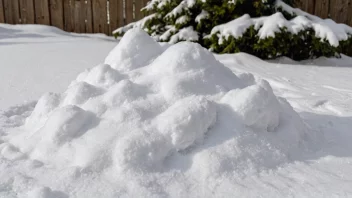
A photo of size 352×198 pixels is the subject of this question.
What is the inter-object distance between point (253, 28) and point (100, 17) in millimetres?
3236

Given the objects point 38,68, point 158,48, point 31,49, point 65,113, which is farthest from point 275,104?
point 31,49

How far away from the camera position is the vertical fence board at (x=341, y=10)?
6500 mm

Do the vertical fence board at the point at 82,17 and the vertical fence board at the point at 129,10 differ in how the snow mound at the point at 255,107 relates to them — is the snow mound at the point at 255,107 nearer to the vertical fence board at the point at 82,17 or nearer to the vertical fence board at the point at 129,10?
the vertical fence board at the point at 129,10

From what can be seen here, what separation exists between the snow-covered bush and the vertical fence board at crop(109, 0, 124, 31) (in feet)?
4.54

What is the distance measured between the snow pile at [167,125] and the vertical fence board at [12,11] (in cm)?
537

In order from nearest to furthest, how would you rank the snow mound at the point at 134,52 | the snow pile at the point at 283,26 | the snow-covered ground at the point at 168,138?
the snow-covered ground at the point at 168,138, the snow mound at the point at 134,52, the snow pile at the point at 283,26

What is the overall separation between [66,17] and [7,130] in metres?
5.01

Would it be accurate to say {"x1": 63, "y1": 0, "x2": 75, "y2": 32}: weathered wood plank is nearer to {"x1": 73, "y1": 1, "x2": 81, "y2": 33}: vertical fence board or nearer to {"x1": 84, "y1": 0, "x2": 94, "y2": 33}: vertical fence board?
{"x1": 73, "y1": 1, "x2": 81, "y2": 33}: vertical fence board

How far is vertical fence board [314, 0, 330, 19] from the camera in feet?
21.4

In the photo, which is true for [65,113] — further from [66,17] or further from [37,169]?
[66,17]

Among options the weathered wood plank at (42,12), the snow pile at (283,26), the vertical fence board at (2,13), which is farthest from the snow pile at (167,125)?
the vertical fence board at (2,13)

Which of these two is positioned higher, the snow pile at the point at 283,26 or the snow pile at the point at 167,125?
the snow pile at the point at 283,26

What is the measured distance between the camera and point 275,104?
2217 millimetres

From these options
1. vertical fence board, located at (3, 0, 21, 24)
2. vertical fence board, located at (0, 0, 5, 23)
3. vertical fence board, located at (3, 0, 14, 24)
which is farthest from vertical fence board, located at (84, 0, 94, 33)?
vertical fence board, located at (0, 0, 5, 23)
